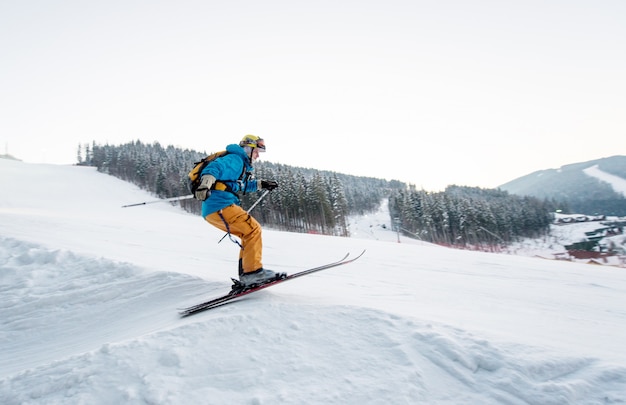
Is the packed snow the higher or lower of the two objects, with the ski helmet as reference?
lower

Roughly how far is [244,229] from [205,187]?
0.76m

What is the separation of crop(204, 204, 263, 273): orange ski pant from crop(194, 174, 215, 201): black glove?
33 cm

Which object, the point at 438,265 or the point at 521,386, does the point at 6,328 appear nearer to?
the point at 521,386

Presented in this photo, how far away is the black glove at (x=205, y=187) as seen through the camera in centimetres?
390

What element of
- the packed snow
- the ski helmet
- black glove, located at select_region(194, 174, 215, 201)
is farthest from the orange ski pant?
the ski helmet

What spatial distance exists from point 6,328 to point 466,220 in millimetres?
69084

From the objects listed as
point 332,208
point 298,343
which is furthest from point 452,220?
point 298,343

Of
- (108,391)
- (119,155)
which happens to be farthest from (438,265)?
(119,155)

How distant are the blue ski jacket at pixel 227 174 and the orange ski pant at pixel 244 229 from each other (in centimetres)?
9

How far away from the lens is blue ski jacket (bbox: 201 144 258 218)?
416 centimetres

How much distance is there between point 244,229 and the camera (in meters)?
4.24

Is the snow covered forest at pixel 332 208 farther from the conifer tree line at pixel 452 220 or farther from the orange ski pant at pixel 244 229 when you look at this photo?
the orange ski pant at pixel 244 229

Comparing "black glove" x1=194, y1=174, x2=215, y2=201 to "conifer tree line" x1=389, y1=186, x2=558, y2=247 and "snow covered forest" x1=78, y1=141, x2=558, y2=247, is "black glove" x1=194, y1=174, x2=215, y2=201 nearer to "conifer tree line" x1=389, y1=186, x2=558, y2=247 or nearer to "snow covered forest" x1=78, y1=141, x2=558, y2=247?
"snow covered forest" x1=78, y1=141, x2=558, y2=247

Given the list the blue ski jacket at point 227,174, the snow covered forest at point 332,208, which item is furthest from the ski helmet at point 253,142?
the snow covered forest at point 332,208
